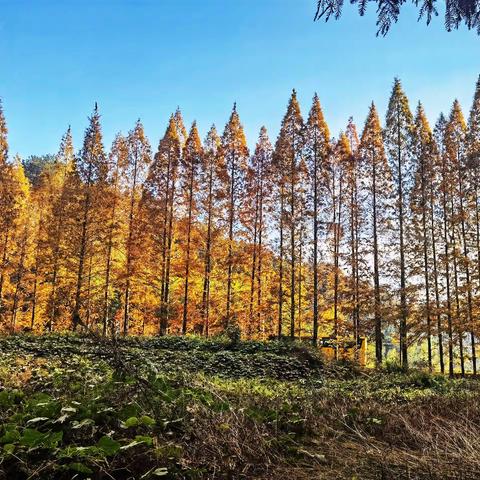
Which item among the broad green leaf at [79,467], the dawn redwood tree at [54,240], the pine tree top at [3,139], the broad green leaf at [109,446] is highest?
the pine tree top at [3,139]

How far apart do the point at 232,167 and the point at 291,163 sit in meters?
3.83

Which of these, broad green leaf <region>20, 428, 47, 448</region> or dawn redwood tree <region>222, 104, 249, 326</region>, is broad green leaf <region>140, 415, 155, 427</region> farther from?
dawn redwood tree <region>222, 104, 249, 326</region>

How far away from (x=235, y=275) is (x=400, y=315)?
972cm

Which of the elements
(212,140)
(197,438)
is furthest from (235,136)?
(197,438)

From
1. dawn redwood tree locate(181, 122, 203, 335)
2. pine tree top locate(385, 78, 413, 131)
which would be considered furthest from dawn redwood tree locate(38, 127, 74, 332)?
pine tree top locate(385, 78, 413, 131)

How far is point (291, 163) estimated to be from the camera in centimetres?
2520

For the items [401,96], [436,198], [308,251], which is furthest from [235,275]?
[401,96]

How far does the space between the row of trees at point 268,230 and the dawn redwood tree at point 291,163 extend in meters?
0.08

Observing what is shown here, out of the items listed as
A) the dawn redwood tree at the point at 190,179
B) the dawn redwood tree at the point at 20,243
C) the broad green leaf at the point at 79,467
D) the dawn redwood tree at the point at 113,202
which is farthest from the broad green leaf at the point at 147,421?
the dawn redwood tree at the point at 20,243

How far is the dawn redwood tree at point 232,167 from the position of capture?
1031 inches

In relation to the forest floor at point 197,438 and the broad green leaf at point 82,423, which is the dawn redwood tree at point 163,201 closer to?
the forest floor at point 197,438

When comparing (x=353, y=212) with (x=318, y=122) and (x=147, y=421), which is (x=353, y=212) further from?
(x=147, y=421)

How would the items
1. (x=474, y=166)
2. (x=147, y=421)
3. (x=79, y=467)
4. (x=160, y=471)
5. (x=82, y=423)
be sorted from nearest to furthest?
(x=79, y=467), (x=160, y=471), (x=82, y=423), (x=147, y=421), (x=474, y=166)

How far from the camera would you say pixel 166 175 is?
87.1 ft
